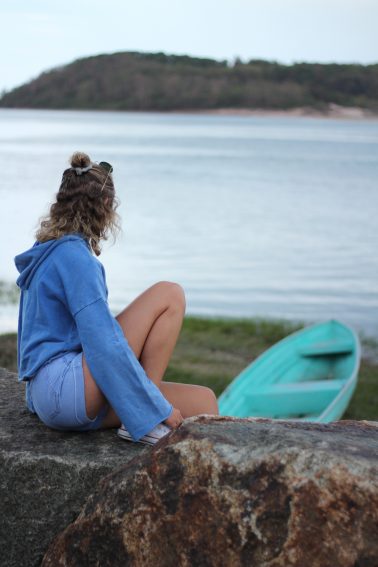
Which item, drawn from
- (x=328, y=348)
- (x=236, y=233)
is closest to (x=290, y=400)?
(x=328, y=348)

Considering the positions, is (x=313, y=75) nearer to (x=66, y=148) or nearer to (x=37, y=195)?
(x=66, y=148)

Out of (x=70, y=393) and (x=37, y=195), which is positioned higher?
(x=70, y=393)

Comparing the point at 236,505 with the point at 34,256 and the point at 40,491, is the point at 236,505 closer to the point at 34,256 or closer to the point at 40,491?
the point at 40,491

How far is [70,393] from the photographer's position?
3.56 metres

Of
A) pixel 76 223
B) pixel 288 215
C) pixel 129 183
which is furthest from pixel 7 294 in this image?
pixel 129 183

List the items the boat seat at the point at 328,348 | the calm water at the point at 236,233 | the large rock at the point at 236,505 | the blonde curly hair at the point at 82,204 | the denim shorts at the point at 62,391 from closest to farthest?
the large rock at the point at 236,505 → the denim shorts at the point at 62,391 → the blonde curly hair at the point at 82,204 → the boat seat at the point at 328,348 → the calm water at the point at 236,233

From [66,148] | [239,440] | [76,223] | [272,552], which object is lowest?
[66,148]

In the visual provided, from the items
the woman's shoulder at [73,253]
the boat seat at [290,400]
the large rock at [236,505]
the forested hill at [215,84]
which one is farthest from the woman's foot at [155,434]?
the forested hill at [215,84]

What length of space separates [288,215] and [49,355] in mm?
24516

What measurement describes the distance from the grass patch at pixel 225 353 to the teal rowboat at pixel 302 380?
1.17ft

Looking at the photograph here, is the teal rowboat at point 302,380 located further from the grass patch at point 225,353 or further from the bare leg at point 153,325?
the bare leg at point 153,325

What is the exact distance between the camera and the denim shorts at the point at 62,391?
355 cm

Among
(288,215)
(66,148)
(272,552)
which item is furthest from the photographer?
(66,148)

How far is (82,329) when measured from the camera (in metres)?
3.52
